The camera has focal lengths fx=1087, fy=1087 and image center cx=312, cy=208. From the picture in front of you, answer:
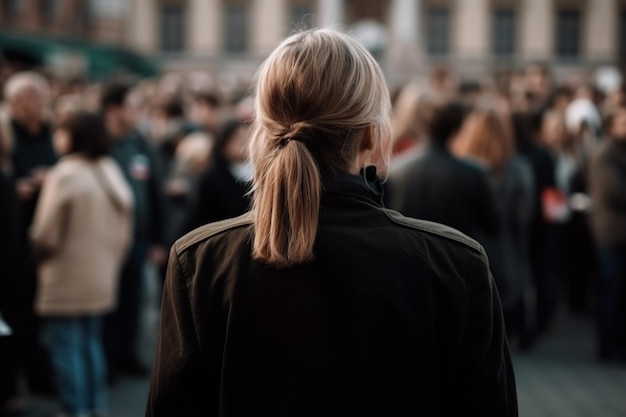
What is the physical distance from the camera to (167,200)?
344 inches

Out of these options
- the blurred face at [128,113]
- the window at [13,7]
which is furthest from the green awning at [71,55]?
the blurred face at [128,113]

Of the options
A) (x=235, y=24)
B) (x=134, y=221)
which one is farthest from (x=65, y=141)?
(x=235, y=24)

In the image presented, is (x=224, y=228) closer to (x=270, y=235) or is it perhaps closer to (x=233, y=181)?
(x=270, y=235)

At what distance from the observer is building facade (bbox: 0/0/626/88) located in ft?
188

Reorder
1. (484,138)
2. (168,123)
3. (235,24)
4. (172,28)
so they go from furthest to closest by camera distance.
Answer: (172,28) < (235,24) < (168,123) < (484,138)

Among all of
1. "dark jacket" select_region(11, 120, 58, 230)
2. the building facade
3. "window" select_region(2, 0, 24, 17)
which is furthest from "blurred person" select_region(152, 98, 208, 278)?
the building facade

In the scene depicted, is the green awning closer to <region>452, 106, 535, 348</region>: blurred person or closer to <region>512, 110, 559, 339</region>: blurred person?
<region>512, 110, 559, 339</region>: blurred person

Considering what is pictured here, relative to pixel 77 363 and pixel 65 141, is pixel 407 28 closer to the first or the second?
pixel 65 141

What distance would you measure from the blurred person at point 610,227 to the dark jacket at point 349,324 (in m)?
6.52

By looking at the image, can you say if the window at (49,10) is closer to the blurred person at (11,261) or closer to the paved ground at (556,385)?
the paved ground at (556,385)

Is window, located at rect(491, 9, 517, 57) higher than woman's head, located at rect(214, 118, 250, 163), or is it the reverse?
window, located at rect(491, 9, 517, 57)

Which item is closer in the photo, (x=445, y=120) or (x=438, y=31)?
(x=445, y=120)

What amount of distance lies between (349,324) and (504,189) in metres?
6.25

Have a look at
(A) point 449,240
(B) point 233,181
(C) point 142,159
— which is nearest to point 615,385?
(B) point 233,181
